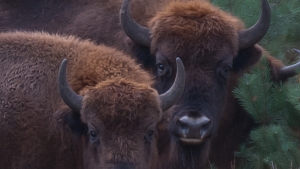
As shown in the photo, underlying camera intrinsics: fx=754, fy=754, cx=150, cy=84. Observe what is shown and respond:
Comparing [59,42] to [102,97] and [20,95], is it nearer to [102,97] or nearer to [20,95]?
[20,95]

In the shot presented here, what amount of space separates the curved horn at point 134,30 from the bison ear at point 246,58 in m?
1.10

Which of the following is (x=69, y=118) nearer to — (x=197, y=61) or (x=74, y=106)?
(x=74, y=106)

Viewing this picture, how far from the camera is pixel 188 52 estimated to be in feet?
27.8

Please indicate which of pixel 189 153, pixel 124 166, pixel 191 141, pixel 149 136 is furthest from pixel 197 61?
pixel 124 166

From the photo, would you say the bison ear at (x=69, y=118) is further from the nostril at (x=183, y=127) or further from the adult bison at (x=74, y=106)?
the nostril at (x=183, y=127)

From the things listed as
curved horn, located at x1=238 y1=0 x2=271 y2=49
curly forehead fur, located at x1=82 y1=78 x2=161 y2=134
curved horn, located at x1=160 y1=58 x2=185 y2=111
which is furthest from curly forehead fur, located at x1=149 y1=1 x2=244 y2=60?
curly forehead fur, located at x1=82 y1=78 x2=161 y2=134

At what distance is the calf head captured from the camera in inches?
323

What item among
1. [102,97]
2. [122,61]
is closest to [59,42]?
[122,61]

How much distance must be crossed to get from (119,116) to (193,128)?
1.40 metres

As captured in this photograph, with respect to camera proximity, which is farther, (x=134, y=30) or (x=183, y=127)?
(x=134, y=30)

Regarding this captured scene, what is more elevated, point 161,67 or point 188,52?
point 188,52

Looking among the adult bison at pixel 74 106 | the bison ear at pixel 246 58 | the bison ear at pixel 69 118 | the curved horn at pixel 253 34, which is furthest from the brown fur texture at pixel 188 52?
the bison ear at pixel 69 118

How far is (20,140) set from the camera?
737 centimetres

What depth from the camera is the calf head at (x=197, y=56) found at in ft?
26.9
